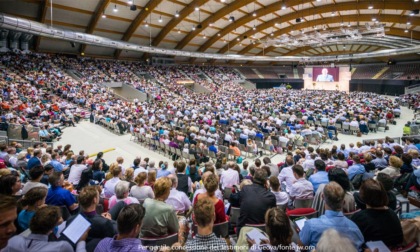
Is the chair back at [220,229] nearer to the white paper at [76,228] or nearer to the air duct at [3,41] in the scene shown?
the white paper at [76,228]

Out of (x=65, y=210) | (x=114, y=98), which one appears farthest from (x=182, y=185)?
(x=114, y=98)

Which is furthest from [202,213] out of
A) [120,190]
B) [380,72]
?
[380,72]

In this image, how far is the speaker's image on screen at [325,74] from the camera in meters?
42.5

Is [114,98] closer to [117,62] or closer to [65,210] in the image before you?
[117,62]

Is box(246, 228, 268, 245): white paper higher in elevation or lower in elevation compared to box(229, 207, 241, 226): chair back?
higher

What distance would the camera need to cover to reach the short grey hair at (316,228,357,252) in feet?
5.45

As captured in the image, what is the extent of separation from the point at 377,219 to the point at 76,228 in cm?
309

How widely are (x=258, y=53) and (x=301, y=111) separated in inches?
1161

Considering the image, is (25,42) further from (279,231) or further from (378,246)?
(378,246)

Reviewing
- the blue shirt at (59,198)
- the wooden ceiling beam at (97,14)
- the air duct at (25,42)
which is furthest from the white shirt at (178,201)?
the air duct at (25,42)

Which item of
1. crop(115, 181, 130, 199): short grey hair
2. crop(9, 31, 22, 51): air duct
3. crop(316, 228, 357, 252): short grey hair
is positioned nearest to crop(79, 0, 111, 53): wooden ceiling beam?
crop(9, 31, 22, 51): air duct

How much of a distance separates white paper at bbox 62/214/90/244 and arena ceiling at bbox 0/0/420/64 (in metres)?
18.5

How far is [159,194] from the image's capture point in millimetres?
3053

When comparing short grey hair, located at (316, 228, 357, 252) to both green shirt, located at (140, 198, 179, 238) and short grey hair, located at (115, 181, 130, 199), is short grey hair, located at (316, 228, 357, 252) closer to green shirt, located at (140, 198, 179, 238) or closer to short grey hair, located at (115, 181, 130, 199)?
green shirt, located at (140, 198, 179, 238)
